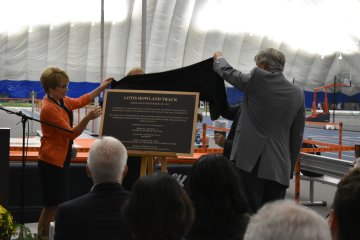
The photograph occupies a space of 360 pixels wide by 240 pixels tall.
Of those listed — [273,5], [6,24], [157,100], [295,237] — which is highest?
[273,5]

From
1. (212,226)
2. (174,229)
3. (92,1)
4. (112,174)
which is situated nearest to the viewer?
(174,229)

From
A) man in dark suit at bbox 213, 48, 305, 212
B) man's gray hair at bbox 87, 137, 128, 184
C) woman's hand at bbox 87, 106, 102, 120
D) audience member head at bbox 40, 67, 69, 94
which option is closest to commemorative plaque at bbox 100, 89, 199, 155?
woman's hand at bbox 87, 106, 102, 120

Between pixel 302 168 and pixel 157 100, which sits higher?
pixel 157 100

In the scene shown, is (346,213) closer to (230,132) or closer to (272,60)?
(272,60)

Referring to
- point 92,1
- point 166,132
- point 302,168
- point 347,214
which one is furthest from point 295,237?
point 92,1

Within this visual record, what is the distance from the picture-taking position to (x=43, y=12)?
26.2 m

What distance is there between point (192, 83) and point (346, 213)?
383cm

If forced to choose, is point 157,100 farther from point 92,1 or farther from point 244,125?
point 92,1

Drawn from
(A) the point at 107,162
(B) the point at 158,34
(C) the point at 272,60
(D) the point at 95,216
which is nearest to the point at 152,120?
(C) the point at 272,60

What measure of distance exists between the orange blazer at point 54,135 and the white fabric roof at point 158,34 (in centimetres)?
2116

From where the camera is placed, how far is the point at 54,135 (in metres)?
4.86

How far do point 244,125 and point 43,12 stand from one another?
2370cm

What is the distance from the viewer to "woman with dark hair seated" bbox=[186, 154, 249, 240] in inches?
96.0

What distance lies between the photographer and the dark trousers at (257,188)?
172 inches
